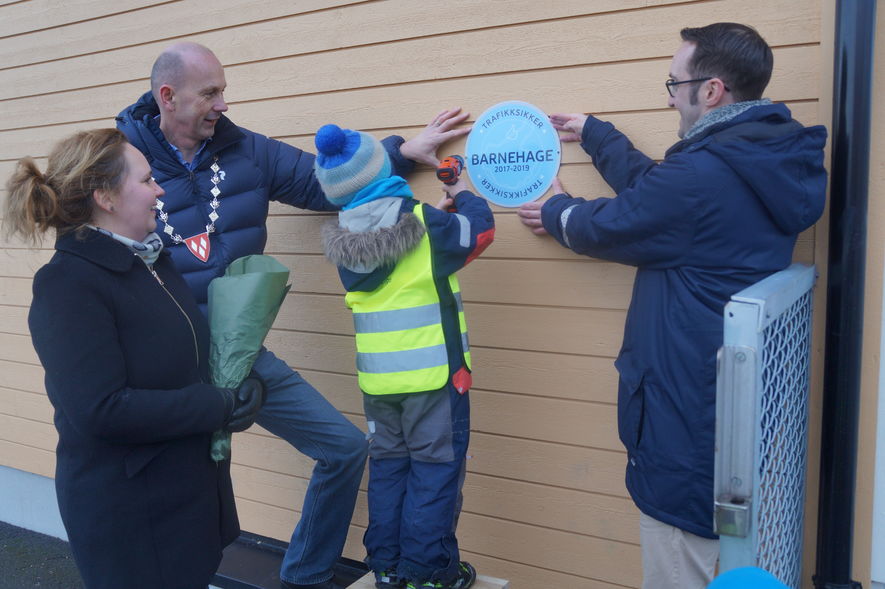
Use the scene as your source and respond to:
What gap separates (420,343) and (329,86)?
1455 millimetres

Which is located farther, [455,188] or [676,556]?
[455,188]

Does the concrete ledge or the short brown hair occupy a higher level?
the short brown hair

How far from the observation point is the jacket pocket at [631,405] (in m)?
2.42

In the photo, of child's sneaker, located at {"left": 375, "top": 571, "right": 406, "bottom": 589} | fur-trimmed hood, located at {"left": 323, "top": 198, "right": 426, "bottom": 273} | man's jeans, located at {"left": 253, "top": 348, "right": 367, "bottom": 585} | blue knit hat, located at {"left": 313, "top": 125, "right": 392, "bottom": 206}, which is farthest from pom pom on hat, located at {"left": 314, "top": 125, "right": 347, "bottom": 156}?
child's sneaker, located at {"left": 375, "top": 571, "right": 406, "bottom": 589}

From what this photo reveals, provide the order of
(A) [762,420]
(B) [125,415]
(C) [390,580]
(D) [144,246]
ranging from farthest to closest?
1. (C) [390,580]
2. (D) [144,246]
3. (B) [125,415]
4. (A) [762,420]

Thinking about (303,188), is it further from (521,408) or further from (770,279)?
(770,279)

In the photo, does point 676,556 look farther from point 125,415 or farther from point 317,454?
point 125,415

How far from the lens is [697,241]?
90.1 inches

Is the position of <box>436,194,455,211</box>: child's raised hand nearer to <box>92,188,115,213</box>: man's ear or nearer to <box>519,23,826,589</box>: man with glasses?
<box>519,23,826,589</box>: man with glasses

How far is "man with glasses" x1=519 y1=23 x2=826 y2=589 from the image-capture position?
2.22 meters

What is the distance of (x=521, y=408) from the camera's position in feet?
10.7

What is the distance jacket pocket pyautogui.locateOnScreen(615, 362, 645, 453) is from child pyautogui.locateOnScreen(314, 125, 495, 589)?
0.61 meters

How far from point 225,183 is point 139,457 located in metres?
1.34

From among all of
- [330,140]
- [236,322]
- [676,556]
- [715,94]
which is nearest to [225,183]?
[330,140]
